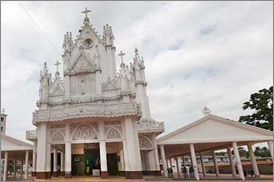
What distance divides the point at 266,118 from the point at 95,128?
25.0m

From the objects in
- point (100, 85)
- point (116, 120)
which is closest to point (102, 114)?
point (116, 120)

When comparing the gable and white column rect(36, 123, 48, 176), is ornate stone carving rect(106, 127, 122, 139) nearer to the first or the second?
white column rect(36, 123, 48, 176)

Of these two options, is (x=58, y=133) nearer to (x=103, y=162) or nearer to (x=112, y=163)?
(x=103, y=162)

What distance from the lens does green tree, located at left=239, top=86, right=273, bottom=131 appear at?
3056 centimetres

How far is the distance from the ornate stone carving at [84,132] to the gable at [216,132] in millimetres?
8161

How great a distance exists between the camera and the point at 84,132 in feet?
65.9

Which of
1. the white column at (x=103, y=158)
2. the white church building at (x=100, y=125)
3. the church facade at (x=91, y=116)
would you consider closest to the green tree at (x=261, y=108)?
the white church building at (x=100, y=125)

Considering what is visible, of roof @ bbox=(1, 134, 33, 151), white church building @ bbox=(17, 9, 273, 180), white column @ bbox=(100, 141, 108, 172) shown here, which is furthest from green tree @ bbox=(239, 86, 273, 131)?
roof @ bbox=(1, 134, 33, 151)

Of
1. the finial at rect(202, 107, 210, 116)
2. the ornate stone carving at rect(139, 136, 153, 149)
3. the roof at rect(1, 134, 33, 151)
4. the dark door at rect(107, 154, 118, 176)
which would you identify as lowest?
the dark door at rect(107, 154, 118, 176)

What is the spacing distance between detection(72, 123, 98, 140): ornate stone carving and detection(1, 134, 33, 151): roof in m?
9.24

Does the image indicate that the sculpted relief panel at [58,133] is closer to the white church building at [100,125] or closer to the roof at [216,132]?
the white church building at [100,125]

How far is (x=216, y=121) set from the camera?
882 inches

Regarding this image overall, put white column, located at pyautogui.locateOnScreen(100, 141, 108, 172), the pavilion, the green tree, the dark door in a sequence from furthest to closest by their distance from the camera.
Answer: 1. the green tree
2. the dark door
3. the pavilion
4. white column, located at pyautogui.locateOnScreen(100, 141, 108, 172)

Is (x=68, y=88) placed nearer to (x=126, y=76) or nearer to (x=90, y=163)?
(x=126, y=76)
